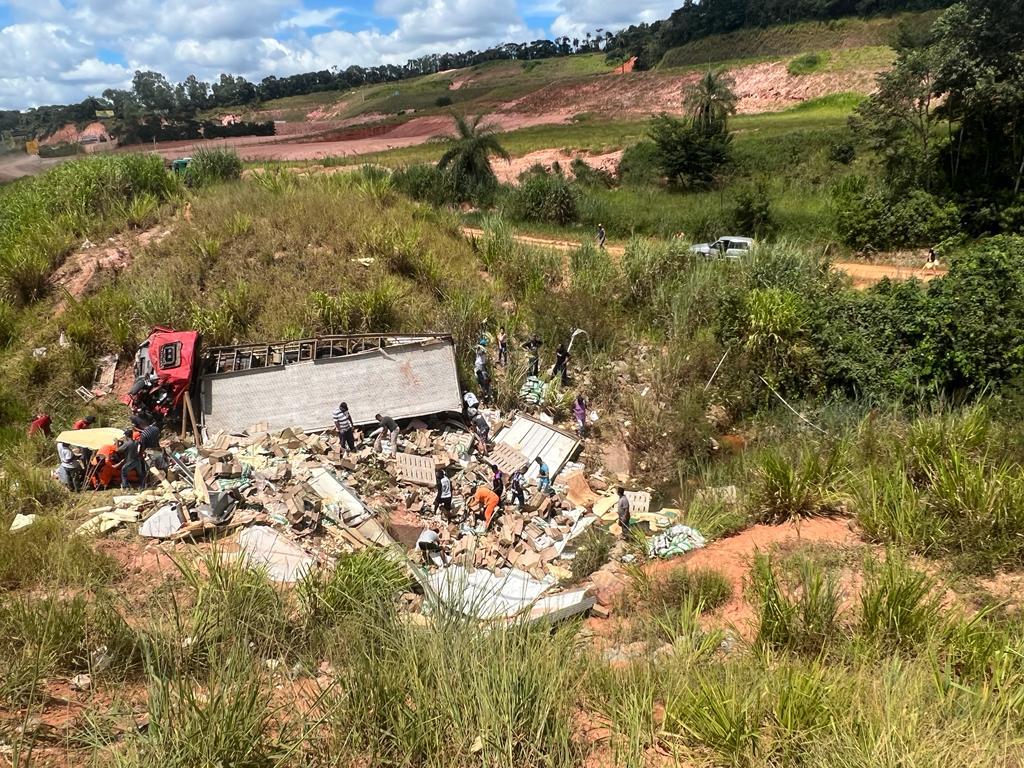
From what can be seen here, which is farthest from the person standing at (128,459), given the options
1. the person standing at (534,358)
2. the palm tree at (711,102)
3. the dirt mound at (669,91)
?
the dirt mound at (669,91)

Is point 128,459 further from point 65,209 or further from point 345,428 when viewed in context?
point 65,209

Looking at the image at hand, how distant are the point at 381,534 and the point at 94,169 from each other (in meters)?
14.9

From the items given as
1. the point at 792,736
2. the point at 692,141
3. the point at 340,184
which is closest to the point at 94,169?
the point at 340,184

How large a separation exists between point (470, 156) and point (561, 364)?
1614 cm

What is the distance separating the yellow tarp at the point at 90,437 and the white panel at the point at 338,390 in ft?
5.19

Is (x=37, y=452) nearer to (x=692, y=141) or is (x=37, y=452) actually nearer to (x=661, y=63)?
(x=692, y=141)

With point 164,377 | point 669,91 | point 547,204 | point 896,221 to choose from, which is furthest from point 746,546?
point 669,91

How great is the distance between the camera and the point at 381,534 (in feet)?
25.3

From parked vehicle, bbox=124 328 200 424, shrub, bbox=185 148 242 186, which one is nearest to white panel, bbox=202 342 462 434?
parked vehicle, bbox=124 328 200 424

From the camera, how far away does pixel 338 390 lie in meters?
10.9

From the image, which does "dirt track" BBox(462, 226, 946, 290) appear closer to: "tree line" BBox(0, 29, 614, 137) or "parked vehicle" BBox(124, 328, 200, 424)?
"parked vehicle" BBox(124, 328, 200, 424)

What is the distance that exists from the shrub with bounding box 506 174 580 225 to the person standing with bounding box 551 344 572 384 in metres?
12.4

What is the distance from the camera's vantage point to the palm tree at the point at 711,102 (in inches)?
1072

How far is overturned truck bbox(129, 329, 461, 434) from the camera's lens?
1032cm
